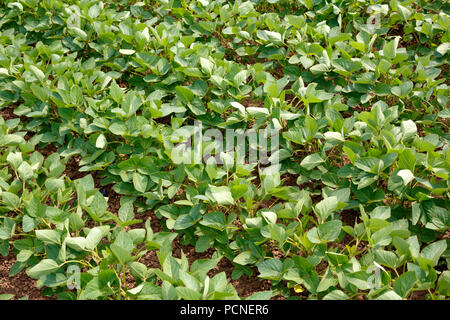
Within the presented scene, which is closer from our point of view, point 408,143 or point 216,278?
point 216,278

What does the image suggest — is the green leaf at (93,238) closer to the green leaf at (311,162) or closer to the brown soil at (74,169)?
the brown soil at (74,169)

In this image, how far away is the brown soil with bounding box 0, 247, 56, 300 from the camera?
2.13 metres

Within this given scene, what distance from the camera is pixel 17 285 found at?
7.15 ft

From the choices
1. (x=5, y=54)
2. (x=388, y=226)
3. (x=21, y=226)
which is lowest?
(x=21, y=226)

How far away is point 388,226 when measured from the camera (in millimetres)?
1851

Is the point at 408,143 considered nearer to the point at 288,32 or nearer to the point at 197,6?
the point at 288,32

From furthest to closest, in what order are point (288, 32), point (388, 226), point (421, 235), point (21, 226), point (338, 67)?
point (288, 32) < point (338, 67) < point (21, 226) < point (421, 235) < point (388, 226)

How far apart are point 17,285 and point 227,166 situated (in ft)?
3.71

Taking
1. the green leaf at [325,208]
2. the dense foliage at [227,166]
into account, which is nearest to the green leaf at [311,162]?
the dense foliage at [227,166]

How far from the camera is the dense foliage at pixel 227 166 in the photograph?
6.14ft

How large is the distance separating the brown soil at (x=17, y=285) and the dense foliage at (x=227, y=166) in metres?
0.13

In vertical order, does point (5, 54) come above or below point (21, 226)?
above
